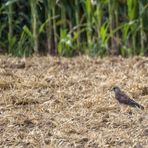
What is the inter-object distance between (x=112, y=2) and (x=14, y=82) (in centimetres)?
332

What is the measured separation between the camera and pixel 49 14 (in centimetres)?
924

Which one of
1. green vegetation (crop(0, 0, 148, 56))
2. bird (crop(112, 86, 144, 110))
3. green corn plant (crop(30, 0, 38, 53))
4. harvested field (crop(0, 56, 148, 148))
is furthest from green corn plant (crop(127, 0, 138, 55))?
bird (crop(112, 86, 144, 110))

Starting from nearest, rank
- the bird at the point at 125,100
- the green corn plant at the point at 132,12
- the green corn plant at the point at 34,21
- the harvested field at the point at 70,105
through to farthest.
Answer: the harvested field at the point at 70,105 < the bird at the point at 125,100 < the green corn plant at the point at 132,12 < the green corn plant at the point at 34,21

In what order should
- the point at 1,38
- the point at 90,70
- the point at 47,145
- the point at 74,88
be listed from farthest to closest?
the point at 1,38 → the point at 90,70 → the point at 74,88 → the point at 47,145

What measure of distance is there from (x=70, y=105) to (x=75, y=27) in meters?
3.87

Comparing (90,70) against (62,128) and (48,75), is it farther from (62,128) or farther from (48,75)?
(62,128)

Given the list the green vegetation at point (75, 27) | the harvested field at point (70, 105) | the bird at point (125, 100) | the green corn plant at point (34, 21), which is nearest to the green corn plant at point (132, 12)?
the green vegetation at point (75, 27)

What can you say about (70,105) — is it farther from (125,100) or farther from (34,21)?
(34,21)

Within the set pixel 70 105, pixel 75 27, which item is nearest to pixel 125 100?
pixel 70 105

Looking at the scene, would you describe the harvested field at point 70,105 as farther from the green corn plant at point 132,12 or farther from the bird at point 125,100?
the green corn plant at point 132,12

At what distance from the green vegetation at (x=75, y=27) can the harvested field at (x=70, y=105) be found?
1.54 m

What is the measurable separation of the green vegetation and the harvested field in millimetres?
1537

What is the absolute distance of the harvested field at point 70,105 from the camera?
4.48 m

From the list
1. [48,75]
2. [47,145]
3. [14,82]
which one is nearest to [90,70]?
[48,75]
